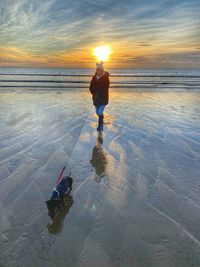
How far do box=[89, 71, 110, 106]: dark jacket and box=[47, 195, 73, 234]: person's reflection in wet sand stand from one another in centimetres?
542

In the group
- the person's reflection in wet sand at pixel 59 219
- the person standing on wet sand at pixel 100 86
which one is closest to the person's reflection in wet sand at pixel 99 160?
the person's reflection in wet sand at pixel 59 219

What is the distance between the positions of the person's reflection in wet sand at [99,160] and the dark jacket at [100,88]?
6.68 feet

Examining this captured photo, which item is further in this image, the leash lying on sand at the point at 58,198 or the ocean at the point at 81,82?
the ocean at the point at 81,82

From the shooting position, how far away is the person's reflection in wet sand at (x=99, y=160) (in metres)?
5.61

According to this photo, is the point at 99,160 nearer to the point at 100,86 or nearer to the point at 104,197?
the point at 104,197

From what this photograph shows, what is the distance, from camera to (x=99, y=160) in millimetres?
6426

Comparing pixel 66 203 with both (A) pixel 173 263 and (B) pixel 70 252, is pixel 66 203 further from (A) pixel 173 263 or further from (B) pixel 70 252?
(A) pixel 173 263

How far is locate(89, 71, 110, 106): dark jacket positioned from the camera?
29.5 ft

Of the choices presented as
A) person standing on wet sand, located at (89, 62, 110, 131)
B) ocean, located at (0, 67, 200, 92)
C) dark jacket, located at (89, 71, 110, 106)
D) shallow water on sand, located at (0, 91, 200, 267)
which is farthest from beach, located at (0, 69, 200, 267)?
ocean, located at (0, 67, 200, 92)

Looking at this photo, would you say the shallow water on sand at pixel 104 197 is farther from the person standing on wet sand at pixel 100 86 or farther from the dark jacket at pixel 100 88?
the dark jacket at pixel 100 88

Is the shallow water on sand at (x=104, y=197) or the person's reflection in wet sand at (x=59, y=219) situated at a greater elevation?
the person's reflection in wet sand at (x=59, y=219)

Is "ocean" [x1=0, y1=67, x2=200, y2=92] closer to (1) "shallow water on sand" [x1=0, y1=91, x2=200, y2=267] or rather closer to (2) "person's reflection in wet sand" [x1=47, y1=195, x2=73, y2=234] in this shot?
(1) "shallow water on sand" [x1=0, y1=91, x2=200, y2=267]

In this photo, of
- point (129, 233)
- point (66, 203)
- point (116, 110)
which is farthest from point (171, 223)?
point (116, 110)

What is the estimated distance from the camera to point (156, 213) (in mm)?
4176
